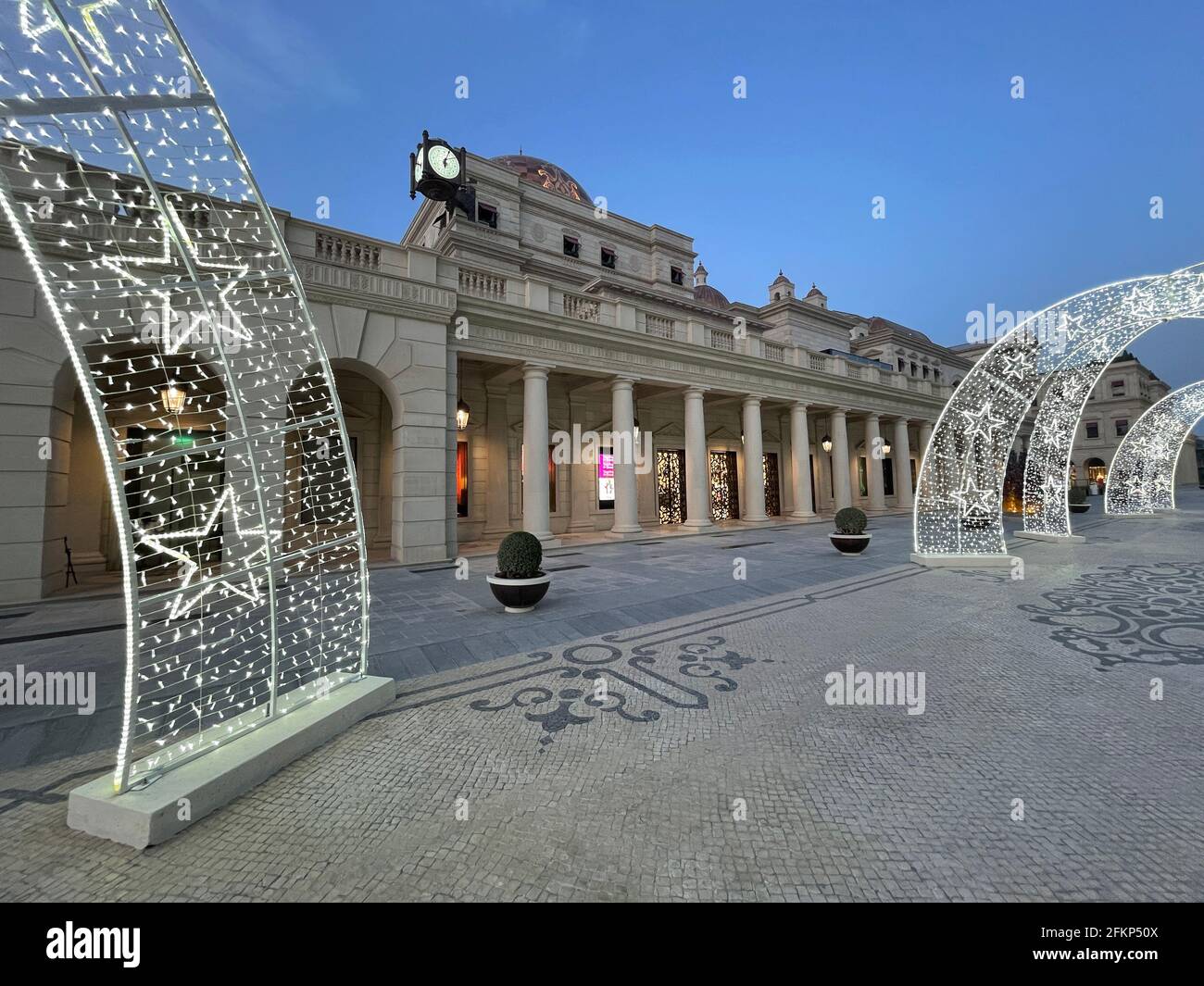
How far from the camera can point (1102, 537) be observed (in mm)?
14914

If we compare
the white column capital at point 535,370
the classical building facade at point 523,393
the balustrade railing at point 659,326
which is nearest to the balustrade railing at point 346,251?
the classical building facade at point 523,393

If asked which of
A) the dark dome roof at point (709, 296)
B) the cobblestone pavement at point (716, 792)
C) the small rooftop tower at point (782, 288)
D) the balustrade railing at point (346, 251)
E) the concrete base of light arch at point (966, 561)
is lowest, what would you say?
the cobblestone pavement at point (716, 792)

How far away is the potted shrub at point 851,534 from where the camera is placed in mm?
11992

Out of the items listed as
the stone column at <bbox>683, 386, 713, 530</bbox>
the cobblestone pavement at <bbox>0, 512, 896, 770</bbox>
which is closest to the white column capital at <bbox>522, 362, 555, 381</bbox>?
the cobblestone pavement at <bbox>0, 512, 896, 770</bbox>

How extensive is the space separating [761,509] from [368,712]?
18382 mm

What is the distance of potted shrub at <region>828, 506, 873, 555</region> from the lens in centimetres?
1199

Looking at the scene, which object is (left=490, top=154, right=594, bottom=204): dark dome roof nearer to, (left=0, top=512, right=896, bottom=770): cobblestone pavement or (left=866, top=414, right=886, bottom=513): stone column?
(left=866, top=414, right=886, bottom=513): stone column

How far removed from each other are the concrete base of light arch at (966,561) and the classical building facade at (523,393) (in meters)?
8.37

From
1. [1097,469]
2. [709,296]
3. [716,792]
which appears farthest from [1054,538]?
[1097,469]

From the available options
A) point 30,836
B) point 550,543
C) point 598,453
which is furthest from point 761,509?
point 30,836

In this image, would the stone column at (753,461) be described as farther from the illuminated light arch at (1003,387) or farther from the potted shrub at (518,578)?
the potted shrub at (518,578)

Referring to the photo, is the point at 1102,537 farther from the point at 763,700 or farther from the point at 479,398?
the point at 479,398

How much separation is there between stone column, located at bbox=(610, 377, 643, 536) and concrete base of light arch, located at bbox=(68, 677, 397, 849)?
12886mm

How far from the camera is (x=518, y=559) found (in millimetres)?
7129
